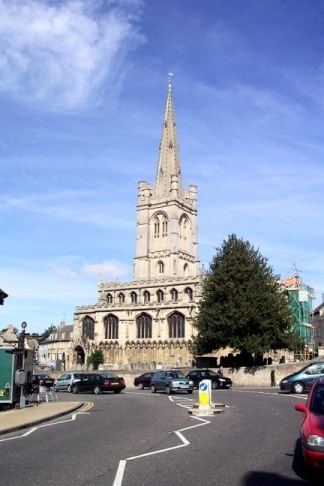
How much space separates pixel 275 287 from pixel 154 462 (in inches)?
1387

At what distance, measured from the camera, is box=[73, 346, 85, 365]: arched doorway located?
264ft

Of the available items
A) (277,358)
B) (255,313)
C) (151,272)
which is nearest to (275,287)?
(255,313)

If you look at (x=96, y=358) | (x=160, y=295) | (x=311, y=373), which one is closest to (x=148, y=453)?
(x=311, y=373)

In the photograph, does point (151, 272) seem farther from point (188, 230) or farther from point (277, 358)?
point (277, 358)

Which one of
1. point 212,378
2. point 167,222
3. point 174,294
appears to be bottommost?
point 212,378

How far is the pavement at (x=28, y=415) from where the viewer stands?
14609 mm

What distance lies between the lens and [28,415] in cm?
1741

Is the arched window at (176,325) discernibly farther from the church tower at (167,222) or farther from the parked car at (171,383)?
the parked car at (171,383)

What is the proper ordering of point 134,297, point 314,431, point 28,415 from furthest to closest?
point 134,297, point 28,415, point 314,431

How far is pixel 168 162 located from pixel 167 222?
12.4m

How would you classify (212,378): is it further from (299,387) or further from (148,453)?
(148,453)

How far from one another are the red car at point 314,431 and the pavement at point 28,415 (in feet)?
26.9

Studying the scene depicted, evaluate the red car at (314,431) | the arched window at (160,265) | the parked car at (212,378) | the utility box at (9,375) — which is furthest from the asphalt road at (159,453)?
the arched window at (160,265)

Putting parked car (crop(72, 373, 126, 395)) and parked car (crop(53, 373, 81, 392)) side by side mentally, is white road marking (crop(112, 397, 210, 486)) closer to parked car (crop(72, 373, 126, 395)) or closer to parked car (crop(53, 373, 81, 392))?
parked car (crop(72, 373, 126, 395))
